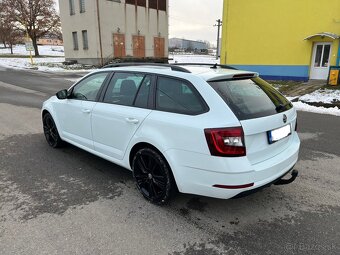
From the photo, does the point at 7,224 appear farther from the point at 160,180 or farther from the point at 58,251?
the point at 160,180

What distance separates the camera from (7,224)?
3.10 meters

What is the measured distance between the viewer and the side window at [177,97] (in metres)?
3.04

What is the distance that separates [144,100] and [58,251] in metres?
1.82

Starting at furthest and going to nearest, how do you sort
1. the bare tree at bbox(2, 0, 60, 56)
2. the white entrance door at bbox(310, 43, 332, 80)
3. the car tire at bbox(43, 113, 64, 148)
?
the bare tree at bbox(2, 0, 60, 56) → the white entrance door at bbox(310, 43, 332, 80) → the car tire at bbox(43, 113, 64, 148)

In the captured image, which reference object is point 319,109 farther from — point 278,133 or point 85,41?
point 85,41

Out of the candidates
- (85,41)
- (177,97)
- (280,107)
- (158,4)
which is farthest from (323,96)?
(158,4)

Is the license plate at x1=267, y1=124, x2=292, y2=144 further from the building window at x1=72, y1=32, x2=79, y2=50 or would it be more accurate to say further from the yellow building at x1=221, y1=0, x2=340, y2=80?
the building window at x1=72, y1=32, x2=79, y2=50

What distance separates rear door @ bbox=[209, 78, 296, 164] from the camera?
2.89m

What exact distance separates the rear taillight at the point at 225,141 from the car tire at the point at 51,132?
11.2 feet

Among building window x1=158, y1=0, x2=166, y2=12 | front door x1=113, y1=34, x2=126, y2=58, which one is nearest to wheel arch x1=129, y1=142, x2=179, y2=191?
front door x1=113, y1=34, x2=126, y2=58

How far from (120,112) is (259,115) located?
Result: 1689mm

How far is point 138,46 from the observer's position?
32344mm

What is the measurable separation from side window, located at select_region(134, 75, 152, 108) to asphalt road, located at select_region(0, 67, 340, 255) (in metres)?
1.15

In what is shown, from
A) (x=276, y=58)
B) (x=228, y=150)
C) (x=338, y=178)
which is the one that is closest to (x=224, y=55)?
(x=276, y=58)
